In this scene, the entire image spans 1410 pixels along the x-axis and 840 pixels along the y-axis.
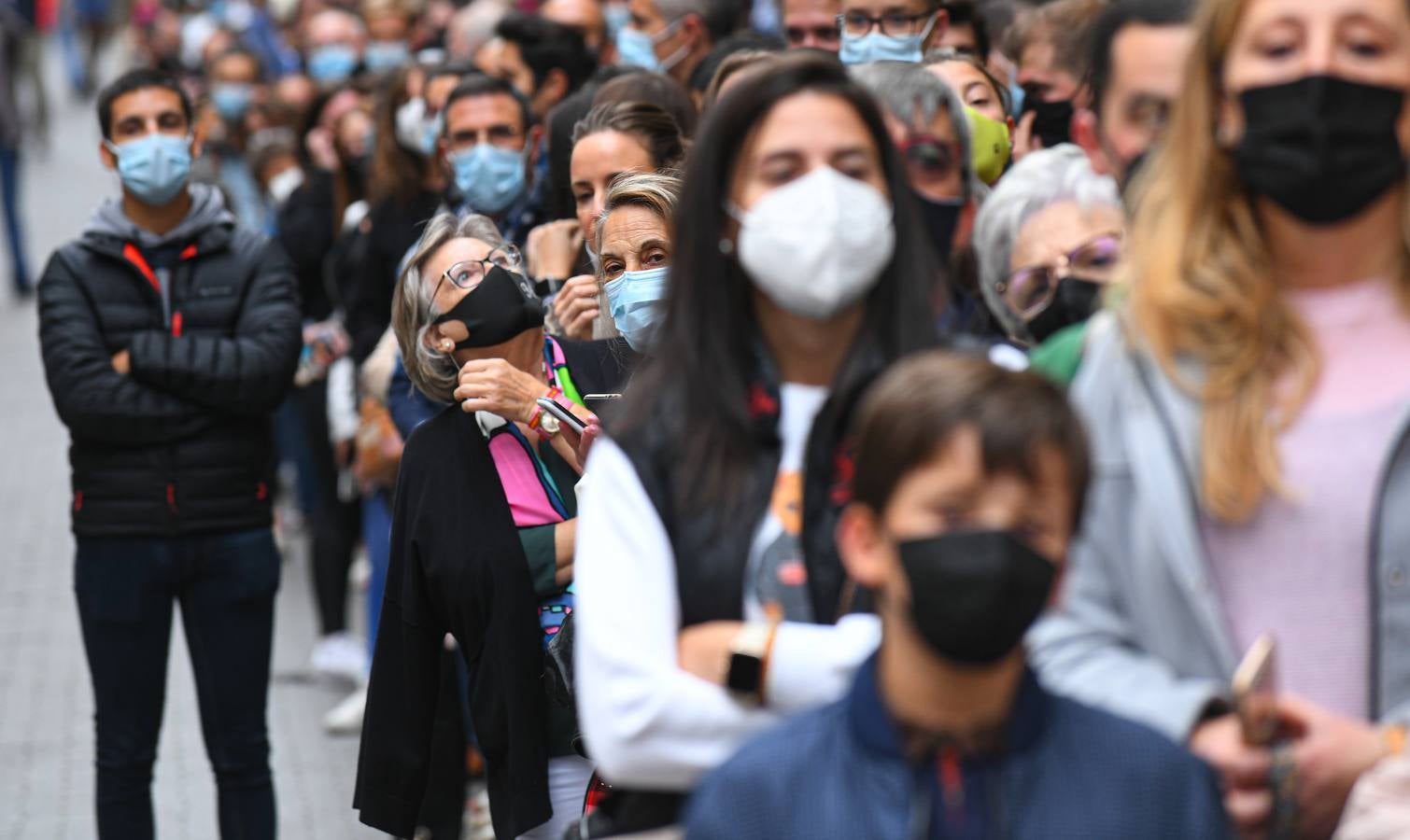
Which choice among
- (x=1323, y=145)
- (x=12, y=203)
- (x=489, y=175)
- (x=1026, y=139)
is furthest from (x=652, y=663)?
(x=12, y=203)

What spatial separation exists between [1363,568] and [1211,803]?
38 centimetres

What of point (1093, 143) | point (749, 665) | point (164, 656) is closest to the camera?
point (749, 665)

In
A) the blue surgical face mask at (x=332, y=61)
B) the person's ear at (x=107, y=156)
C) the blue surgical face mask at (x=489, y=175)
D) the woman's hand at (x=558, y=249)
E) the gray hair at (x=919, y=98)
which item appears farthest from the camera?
the blue surgical face mask at (x=332, y=61)

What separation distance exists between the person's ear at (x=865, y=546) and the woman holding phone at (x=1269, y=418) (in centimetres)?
32

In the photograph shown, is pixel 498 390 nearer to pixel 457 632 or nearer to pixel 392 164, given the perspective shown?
pixel 457 632

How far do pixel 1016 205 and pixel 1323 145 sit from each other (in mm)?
895

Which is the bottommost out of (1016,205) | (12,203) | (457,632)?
(457,632)

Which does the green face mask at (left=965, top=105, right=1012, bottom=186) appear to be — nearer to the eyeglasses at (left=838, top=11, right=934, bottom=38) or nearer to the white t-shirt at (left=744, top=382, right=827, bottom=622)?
the eyeglasses at (left=838, top=11, right=934, bottom=38)

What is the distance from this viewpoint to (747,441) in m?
2.72

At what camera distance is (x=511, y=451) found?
460 cm

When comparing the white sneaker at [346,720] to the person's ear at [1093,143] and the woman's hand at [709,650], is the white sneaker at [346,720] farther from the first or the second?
the woman's hand at [709,650]

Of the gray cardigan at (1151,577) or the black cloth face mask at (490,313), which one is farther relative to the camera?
the black cloth face mask at (490,313)

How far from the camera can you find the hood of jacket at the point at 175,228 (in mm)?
5930

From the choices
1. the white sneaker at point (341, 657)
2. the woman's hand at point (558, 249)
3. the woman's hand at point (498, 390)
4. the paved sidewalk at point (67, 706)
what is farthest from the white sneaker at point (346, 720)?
the woman's hand at point (498, 390)
